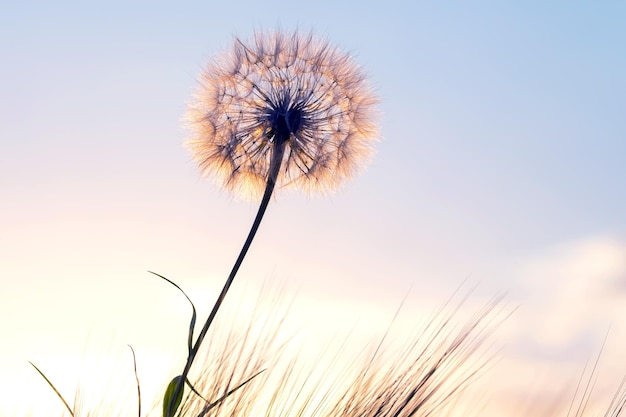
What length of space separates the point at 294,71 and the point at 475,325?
1.25 m

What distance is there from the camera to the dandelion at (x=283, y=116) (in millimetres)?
2611

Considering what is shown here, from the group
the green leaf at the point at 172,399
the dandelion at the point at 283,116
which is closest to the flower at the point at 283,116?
the dandelion at the point at 283,116

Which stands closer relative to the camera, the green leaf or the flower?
the green leaf

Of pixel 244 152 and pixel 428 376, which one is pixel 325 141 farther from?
pixel 428 376

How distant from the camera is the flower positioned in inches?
103

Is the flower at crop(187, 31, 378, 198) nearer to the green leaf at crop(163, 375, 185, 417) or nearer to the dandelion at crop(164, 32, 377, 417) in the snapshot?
the dandelion at crop(164, 32, 377, 417)

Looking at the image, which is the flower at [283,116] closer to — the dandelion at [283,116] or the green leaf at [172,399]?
the dandelion at [283,116]

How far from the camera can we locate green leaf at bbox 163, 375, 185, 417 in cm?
192

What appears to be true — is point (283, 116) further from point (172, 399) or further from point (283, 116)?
point (172, 399)

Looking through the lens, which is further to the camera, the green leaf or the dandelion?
the dandelion

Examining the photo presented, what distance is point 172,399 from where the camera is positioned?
1.93 meters

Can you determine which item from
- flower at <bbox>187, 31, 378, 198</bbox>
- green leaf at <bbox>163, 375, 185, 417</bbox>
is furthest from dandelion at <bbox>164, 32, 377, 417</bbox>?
green leaf at <bbox>163, 375, 185, 417</bbox>

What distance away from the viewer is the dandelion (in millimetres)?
2611

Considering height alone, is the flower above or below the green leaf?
above
